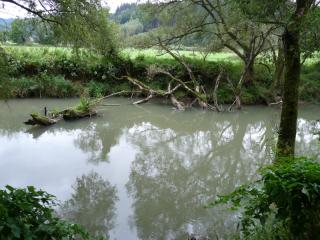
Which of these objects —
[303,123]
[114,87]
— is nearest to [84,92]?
[114,87]

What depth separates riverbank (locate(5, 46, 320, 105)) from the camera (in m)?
18.7

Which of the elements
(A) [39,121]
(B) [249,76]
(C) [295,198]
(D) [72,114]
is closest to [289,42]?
(C) [295,198]

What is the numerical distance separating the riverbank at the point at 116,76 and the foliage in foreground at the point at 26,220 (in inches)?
604

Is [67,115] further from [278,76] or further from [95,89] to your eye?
[278,76]

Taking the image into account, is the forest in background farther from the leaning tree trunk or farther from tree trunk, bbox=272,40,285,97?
the leaning tree trunk

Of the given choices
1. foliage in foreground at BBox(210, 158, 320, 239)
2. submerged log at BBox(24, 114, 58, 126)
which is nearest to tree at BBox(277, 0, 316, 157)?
foliage in foreground at BBox(210, 158, 320, 239)

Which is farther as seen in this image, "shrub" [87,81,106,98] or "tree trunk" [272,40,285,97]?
"shrub" [87,81,106,98]

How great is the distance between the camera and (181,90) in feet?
62.0

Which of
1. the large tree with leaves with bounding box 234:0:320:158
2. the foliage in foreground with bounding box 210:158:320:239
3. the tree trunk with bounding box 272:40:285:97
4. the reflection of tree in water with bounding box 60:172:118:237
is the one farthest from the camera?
the tree trunk with bounding box 272:40:285:97

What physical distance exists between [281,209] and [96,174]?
6.05m

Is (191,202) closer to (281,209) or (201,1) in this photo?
(281,209)

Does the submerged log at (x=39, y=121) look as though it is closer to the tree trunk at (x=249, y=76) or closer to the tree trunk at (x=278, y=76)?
the tree trunk at (x=249, y=76)

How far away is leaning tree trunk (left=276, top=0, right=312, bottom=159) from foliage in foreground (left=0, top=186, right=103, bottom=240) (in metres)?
3.75

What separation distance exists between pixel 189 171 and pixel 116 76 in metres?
12.1
